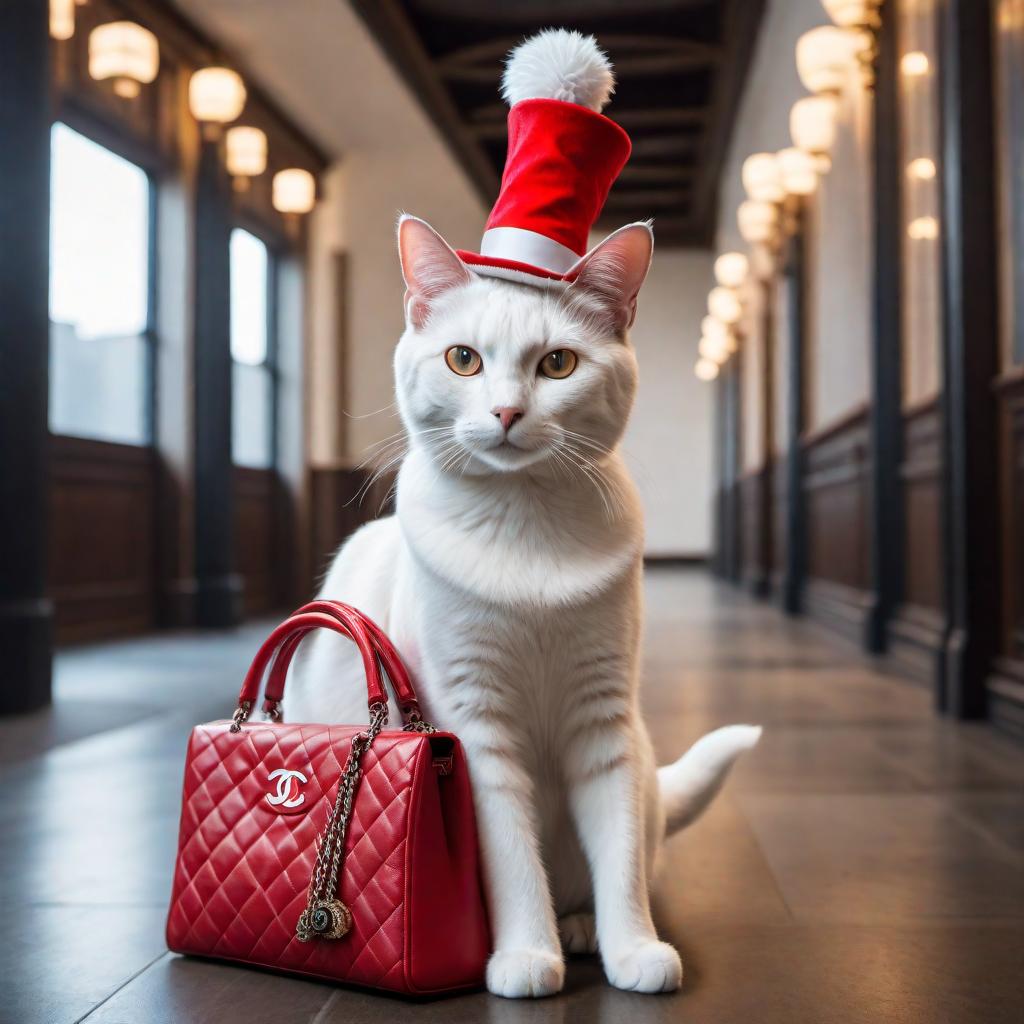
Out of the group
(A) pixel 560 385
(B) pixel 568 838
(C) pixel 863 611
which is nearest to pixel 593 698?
(B) pixel 568 838

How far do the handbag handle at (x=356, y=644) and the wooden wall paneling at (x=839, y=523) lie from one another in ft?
11.1

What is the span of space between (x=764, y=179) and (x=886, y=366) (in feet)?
7.72

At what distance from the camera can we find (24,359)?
3012 mm

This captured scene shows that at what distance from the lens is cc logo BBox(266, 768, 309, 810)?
1143 millimetres

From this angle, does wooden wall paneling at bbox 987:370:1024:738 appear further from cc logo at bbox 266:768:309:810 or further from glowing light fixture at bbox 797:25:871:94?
glowing light fixture at bbox 797:25:871:94

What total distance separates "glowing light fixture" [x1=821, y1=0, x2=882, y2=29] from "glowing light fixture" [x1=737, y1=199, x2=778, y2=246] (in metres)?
2.53

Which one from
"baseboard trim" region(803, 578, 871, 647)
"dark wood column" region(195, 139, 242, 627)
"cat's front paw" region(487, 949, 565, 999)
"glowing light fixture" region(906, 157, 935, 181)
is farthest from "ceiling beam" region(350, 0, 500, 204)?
"cat's front paw" region(487, 949, 565, 999)

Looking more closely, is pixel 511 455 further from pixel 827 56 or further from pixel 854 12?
pixel 827 56

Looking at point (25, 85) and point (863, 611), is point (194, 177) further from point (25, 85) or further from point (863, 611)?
point (863, 611)

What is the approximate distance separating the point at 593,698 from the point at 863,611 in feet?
11.2

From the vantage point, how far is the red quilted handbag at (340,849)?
1.07m

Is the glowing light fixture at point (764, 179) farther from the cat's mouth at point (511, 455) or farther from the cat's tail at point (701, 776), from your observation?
the cat's mouth at point (511, 455)

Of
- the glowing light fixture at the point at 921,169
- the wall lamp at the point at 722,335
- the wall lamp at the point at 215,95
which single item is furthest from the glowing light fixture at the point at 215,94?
the wall lamp at the point at 722,335

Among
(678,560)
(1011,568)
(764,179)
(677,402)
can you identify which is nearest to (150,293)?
(764,179)
